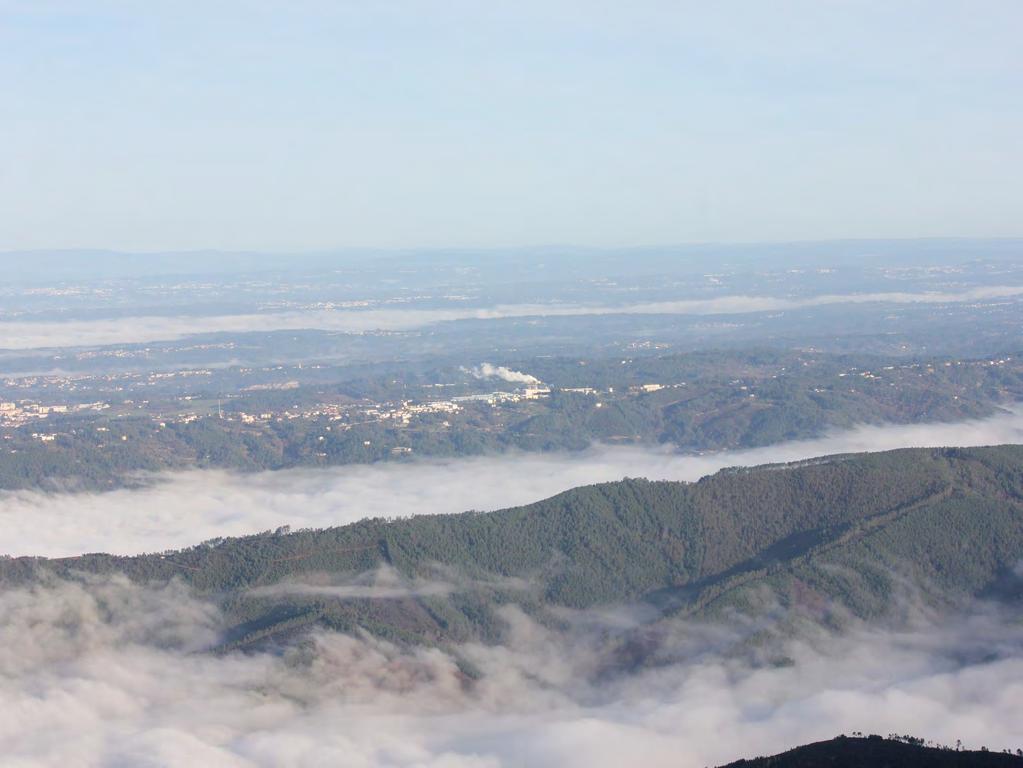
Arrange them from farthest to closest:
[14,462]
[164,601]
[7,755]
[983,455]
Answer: [14,462] → [983,455] → [164,601] → [7,755]

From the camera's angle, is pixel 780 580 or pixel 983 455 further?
pixel 983 455

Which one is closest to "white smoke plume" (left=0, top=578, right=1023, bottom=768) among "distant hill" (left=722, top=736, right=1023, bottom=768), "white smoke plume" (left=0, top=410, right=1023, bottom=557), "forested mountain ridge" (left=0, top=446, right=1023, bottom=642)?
"forested mountain ridge" (left=0, top=446, right=1023, bottom=642)

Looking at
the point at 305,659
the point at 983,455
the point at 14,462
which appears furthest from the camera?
the point at 14,462

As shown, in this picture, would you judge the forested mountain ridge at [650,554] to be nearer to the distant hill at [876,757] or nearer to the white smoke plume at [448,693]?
the white smoke plume at [448,693]

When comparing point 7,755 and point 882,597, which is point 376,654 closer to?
point 7,755

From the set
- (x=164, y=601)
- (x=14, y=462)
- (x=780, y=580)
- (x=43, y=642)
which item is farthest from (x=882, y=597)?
(x=14, y=462)

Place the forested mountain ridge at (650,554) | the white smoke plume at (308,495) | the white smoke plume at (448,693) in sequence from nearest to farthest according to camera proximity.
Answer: the white smoke plume at (448,693) < the forested mountain ridge at (650,554) < the white smoke plume at (308,495)

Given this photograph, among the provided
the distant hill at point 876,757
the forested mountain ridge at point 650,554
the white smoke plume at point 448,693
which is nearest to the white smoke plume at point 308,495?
the forested mountain ridge at point 650,554
